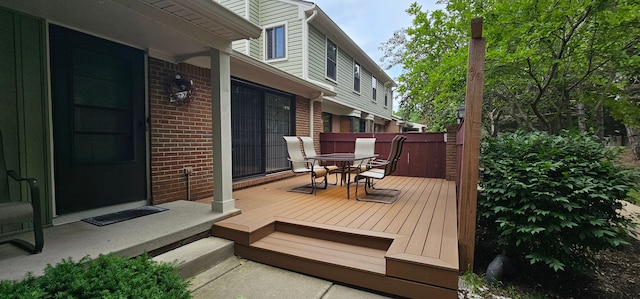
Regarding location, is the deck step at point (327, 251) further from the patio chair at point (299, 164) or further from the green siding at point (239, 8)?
the green siding at point (239, 8)

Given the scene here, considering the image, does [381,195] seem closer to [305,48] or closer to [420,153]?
[420,153]

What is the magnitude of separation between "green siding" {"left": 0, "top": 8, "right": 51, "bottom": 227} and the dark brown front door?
0.10 metres

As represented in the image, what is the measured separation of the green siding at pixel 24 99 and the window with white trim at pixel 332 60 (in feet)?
24.6

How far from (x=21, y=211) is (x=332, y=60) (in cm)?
875

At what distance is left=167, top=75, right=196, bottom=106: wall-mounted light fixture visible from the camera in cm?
380

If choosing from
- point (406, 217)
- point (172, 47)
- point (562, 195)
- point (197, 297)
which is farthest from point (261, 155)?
point (562, 195)

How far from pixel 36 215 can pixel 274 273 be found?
1909mm

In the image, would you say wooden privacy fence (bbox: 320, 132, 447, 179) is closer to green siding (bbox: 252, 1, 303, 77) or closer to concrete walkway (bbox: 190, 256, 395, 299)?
green siding (bbox: 252, 1, 303, 77)

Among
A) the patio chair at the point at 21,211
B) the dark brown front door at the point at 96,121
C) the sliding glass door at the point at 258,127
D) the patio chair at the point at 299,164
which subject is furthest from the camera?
the patio chair at the point at 299,164

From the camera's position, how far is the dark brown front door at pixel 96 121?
9.25 ft

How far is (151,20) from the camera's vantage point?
2555 mm

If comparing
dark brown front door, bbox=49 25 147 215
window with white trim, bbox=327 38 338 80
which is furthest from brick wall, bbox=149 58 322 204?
window with white trim, bbox=327 38 338 80

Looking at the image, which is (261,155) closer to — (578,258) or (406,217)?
(406,217)

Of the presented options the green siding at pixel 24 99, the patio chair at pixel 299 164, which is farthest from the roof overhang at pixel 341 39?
the green siding at pixel 24 99
